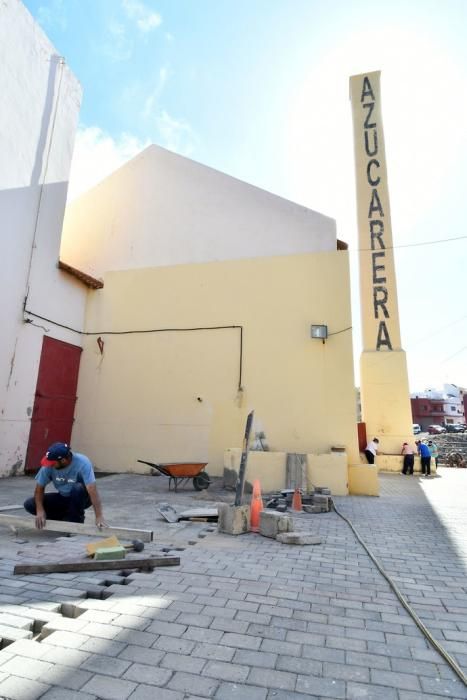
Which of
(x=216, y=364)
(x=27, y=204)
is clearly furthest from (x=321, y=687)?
(x=27, y=204)

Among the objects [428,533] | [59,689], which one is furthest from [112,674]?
[428,533]

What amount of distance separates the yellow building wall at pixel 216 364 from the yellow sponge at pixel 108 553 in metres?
6.54

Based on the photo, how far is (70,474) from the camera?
4395 mm

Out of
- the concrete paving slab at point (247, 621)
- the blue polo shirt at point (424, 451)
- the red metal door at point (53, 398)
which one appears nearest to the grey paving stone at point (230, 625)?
the concrete paving slab at point (247, 621)

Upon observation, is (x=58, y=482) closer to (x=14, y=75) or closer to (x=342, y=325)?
(x=342, y=325)

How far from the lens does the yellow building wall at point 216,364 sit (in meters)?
9.67

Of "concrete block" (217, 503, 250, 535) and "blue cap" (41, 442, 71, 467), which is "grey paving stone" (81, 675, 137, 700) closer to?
"blue cap" (41, 442, 71, 467)

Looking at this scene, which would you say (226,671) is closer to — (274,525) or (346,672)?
(346,672)

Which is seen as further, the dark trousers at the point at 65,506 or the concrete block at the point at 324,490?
the concrete block at the point at 324,490

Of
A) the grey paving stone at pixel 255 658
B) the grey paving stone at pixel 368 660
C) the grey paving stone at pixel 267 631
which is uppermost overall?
the grey paving stone at pixel 255 658

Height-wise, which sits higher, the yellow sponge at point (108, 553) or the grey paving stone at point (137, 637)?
the yellow sponge at point (108, 553)

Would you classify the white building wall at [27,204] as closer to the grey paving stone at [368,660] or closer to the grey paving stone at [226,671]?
the grey paving stone at [226,671]

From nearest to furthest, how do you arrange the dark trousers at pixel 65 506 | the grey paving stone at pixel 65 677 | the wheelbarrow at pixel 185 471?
the grey paving stone at pixel 65 677 < the dark trousers at pixel 65 506 < the wheelbarrow at pixel 185 471

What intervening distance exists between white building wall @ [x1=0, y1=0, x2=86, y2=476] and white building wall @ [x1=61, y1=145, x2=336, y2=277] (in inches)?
72.9
